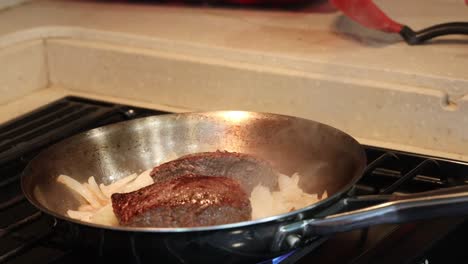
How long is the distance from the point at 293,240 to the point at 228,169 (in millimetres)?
224

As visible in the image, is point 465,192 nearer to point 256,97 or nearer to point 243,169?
point 243,169

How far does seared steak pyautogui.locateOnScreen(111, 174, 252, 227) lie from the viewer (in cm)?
75

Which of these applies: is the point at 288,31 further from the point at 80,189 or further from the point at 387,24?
the point at 80,189

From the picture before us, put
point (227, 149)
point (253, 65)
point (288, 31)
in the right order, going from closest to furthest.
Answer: point (227, 149) → point (253, 65) → point (288, 31)

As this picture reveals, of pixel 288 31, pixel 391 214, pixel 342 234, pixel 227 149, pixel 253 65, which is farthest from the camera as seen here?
pixel 288 31

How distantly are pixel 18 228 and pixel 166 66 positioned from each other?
0.54m

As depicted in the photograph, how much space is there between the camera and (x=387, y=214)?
680mm

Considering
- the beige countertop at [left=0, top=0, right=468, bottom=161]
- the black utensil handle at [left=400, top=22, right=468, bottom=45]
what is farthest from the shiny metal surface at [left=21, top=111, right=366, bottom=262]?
the black utensil handle at [left=400, top=22, right=468, bottom=45]

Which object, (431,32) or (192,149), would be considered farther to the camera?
(431,32)

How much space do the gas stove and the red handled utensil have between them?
0.31 m

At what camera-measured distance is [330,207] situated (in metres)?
0.72

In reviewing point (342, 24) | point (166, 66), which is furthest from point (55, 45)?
point (342, 24)

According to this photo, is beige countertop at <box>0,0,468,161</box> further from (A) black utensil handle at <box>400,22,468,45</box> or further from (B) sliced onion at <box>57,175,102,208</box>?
(B) sliced onion at <box>57,175,102,208</box>

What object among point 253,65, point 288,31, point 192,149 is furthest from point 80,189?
point 288,31
